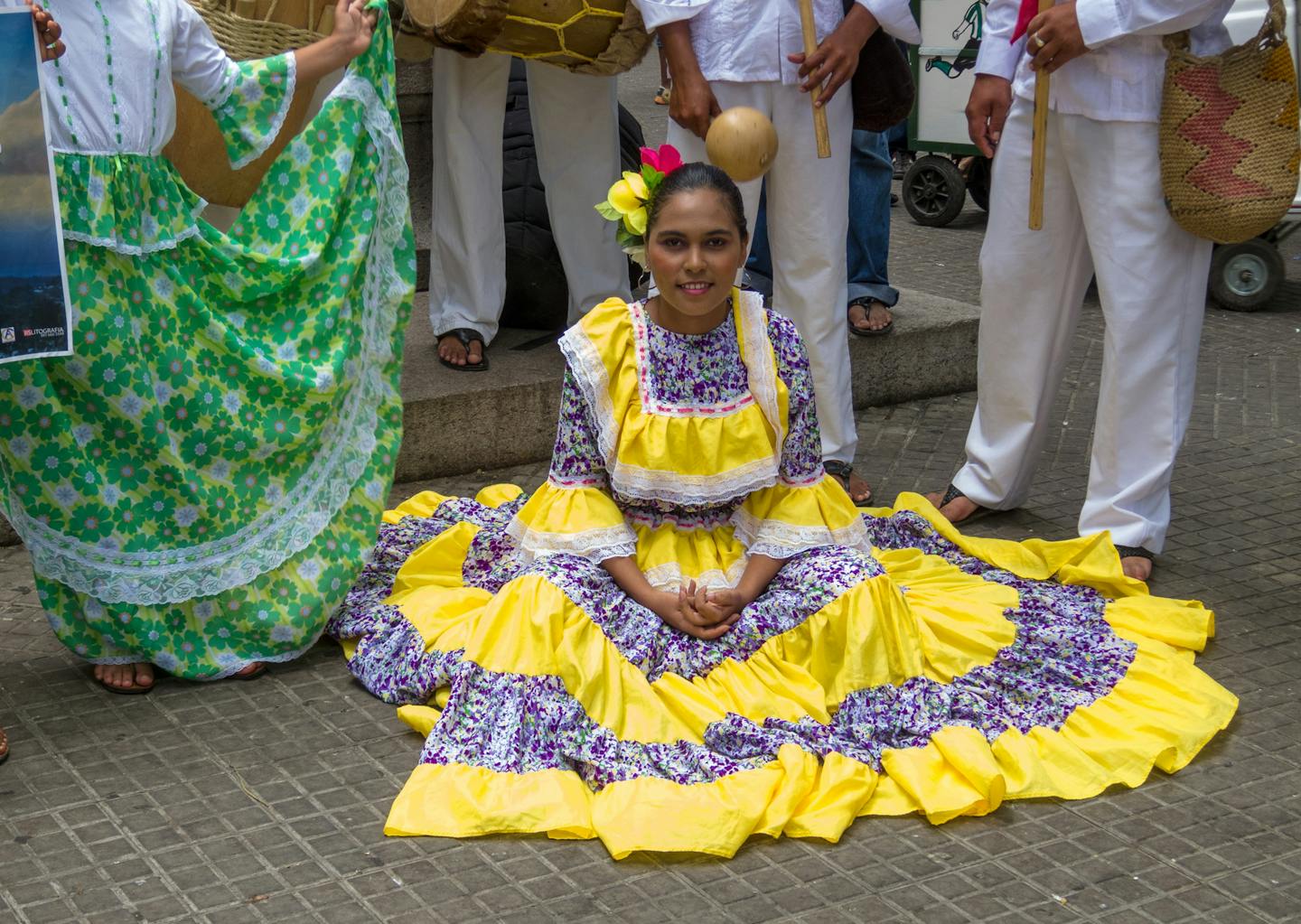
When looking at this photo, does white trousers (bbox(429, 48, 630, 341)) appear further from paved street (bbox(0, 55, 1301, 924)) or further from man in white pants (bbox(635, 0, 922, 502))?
paved street (bbox(0, 55, 1301, 924))

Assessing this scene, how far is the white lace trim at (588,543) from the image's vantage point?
374 centimetres

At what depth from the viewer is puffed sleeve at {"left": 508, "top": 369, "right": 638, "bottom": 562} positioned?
375 centimetres

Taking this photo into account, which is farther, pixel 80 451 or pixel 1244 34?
pixel 1244 34

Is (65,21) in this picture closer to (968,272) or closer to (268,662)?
(268,662)

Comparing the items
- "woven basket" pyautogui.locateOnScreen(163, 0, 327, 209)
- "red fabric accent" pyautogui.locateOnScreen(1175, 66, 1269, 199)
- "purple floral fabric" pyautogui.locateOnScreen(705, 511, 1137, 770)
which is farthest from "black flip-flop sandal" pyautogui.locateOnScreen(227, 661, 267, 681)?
"red fabric accent" pyautogui.locateOnScreen(1175, 66, 1269, 199)

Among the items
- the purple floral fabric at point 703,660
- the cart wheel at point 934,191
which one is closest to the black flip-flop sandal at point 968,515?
the purple floral fabric at point 703,660

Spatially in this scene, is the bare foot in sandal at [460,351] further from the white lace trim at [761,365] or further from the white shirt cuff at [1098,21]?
the white shirt cuff at [1098,21]

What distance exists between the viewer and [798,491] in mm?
3828

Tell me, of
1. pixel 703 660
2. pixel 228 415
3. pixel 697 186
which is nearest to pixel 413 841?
pixel 703 660

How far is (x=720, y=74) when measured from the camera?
15.2 feet

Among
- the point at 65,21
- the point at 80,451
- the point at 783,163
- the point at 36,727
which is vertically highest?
the point at 65,21

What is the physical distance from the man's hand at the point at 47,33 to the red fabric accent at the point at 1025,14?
2494mm

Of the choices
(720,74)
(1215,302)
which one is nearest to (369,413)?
(720,74)

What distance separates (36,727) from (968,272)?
5.83 metres
